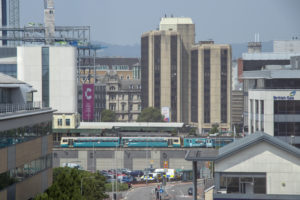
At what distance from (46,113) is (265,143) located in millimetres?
29614

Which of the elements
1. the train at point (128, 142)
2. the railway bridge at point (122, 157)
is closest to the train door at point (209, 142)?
the train at point (128, 142)

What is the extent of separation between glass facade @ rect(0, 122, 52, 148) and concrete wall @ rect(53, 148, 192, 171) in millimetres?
85512

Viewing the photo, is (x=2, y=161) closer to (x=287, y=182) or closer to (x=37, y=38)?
(x=287, y=182)

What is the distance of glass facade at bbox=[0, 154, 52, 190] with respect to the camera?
50.2 m

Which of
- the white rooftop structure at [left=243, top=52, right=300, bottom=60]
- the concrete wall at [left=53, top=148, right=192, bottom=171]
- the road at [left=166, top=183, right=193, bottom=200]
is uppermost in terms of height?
the white rooftop structure at [left=243, top=52, right=300, bottom=60]

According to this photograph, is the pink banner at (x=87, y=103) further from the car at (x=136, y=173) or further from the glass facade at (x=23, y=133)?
the glass facade at (x=23, y=133)

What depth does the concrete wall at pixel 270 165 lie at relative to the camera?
3894 centimetres

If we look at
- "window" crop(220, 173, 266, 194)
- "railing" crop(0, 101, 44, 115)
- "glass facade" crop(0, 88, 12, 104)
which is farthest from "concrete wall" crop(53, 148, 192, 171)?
"window" crop(220, 173, 266, 194)

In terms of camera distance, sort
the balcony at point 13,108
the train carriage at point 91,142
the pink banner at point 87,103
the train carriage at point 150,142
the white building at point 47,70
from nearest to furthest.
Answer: the balcony at point 13,108
the train carriage at point 91,142
the train carriage at point 150,142
the white building at point 47,70
the pink banner at point 87,103

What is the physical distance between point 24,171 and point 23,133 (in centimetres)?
269

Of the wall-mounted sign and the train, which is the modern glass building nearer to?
the wall-mounted sign

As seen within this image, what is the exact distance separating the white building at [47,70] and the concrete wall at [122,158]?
1430 centimetres

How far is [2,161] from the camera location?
48.5 meters

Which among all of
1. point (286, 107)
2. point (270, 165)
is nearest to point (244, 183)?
point (270, 165)
